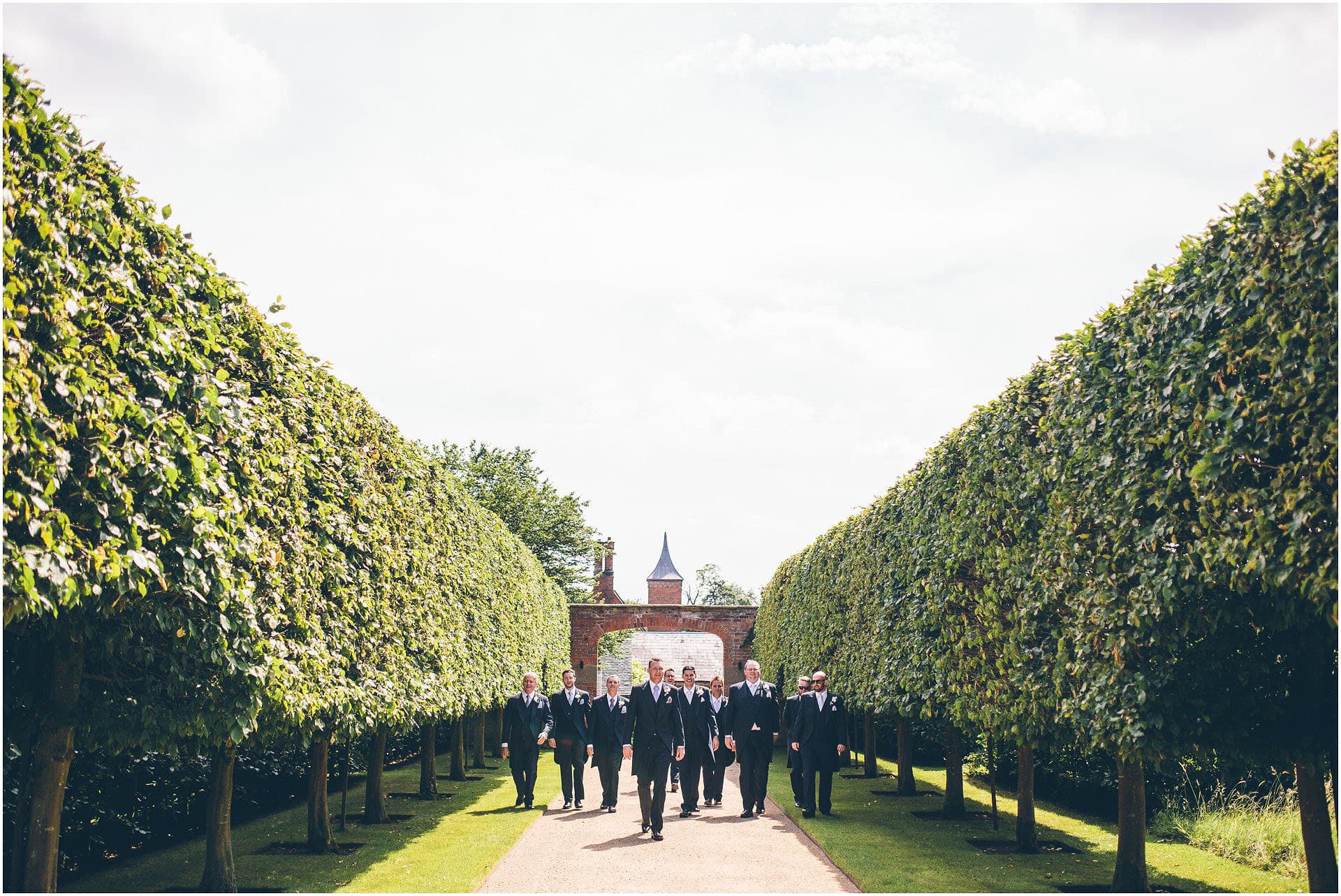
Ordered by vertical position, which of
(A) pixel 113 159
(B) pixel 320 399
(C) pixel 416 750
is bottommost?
(C) pixel 416 750

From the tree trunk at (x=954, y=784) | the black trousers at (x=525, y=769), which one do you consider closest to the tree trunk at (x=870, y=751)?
the tree trunk at (x=954, y=784)

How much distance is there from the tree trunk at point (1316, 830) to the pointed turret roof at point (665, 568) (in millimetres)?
91482

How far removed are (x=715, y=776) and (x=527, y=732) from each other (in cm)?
280

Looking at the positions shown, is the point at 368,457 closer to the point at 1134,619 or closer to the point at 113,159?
the point at 113,159

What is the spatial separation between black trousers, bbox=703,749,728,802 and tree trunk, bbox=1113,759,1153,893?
6464 mm

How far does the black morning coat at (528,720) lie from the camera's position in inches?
570

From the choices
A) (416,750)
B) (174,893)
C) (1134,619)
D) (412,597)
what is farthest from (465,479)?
(1134,619)

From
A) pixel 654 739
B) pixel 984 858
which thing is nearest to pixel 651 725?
pixel 654 739

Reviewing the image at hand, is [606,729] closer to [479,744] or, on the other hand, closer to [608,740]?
[608,740]

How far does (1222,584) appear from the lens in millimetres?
6000

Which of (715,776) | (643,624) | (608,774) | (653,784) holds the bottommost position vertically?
(715,776)

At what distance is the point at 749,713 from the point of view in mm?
13602

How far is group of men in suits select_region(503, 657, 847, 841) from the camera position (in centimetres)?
1318

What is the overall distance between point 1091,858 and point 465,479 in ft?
97.8
